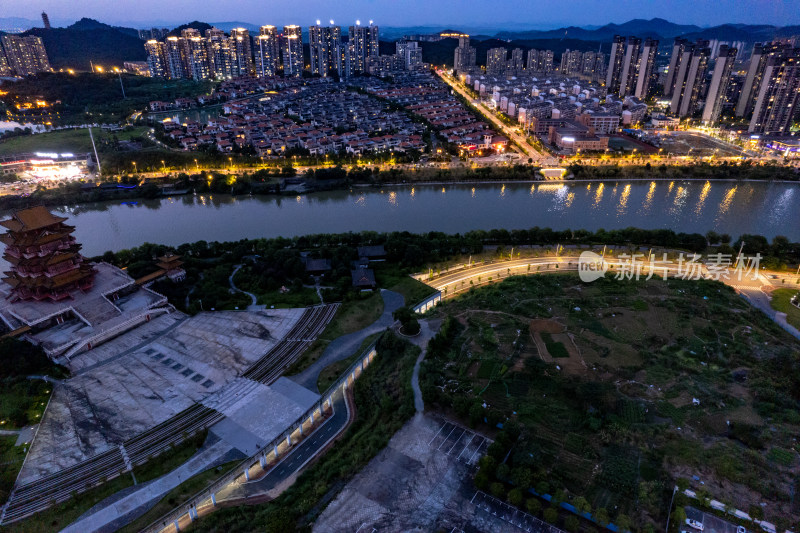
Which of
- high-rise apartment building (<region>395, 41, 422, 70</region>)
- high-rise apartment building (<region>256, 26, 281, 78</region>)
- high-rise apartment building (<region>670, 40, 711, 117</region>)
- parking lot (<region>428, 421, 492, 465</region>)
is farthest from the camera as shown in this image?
high-rise apartment building (<region>395, 41, 422, 70</region>)

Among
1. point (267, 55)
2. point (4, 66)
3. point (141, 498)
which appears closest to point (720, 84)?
point (141, 498)

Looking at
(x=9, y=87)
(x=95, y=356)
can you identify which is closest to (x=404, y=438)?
(x=95, y=356)

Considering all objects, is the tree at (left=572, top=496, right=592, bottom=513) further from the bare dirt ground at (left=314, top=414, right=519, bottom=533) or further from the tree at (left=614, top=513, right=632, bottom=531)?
the bare dirt ground at (left=314, top=414, right=519, bottom=533)

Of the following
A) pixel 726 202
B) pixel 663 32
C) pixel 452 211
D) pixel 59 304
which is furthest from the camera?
pixel 663 32

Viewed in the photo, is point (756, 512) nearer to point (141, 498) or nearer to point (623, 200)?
point (141, 498)

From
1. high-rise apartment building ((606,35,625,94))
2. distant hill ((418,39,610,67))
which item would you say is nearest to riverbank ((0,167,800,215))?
high-rise apartment building ((606,35,625,94))

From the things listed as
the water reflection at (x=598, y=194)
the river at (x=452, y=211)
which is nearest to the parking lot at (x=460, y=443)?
the river at (x=452, y=211)
